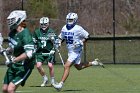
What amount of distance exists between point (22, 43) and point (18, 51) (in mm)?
208

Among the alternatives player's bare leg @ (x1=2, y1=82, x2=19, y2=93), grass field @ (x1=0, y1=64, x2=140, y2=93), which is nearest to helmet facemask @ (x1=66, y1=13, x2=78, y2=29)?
grass field @ (x1=0, y1=64, x2=140, y2=93)

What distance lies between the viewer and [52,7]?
43.7 meters

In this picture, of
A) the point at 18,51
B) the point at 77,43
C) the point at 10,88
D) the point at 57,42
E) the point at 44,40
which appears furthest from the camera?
the point at 44,40

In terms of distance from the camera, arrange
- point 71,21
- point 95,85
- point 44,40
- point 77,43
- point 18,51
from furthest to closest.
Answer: point 44,40
point 95,85
point 77,43
point 71,21
point 18,51

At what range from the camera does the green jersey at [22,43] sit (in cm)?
976

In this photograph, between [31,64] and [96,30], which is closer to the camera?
[31,64]

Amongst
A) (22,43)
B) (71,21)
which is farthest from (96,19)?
(22,43)

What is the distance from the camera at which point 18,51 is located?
32.8 feet

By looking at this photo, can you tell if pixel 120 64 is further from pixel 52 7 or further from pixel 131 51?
pixel 52 7

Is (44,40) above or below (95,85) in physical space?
above

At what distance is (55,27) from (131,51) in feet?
18.6

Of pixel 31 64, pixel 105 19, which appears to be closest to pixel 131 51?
pixel 105 19

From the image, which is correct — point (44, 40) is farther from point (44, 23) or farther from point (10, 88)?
point (10, 88)

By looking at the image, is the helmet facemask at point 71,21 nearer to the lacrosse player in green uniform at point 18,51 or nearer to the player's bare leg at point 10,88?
the lacrosse player in green uniform at point 18,51
